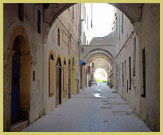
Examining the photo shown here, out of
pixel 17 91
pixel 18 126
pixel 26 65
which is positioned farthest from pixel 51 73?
pixel 18 126

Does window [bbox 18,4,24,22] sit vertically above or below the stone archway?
above

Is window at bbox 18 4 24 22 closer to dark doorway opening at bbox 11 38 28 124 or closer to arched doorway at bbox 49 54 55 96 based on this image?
dark doorway opening at bbox 11 38 28 124

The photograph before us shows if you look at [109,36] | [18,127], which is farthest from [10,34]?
[109,36]

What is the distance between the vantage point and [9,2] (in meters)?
5.82

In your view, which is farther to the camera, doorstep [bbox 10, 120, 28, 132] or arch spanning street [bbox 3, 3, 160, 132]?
doorstep [bbox 10, 120, 28, 132]

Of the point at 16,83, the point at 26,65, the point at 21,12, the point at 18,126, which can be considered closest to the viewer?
the point at 18,126

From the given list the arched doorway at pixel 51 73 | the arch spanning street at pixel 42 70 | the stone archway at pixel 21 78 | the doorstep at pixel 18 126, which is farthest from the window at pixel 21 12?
the arched doorway at pixel 51 73

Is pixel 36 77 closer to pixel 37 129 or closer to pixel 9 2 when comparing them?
pixel 37 129

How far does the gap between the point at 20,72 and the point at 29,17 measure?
1.71 m

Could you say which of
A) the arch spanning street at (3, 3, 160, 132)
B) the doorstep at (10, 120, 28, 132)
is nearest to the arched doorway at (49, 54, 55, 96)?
the arch spanning street at (3, 3, 160, 132)

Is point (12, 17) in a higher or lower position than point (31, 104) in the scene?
higher

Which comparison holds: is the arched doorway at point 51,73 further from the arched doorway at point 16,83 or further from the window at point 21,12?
the window at point 21,12

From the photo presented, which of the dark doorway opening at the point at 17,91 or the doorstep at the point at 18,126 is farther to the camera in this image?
the dark doorway opening at the point at 17,91

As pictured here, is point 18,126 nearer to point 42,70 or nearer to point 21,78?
point 21,78
